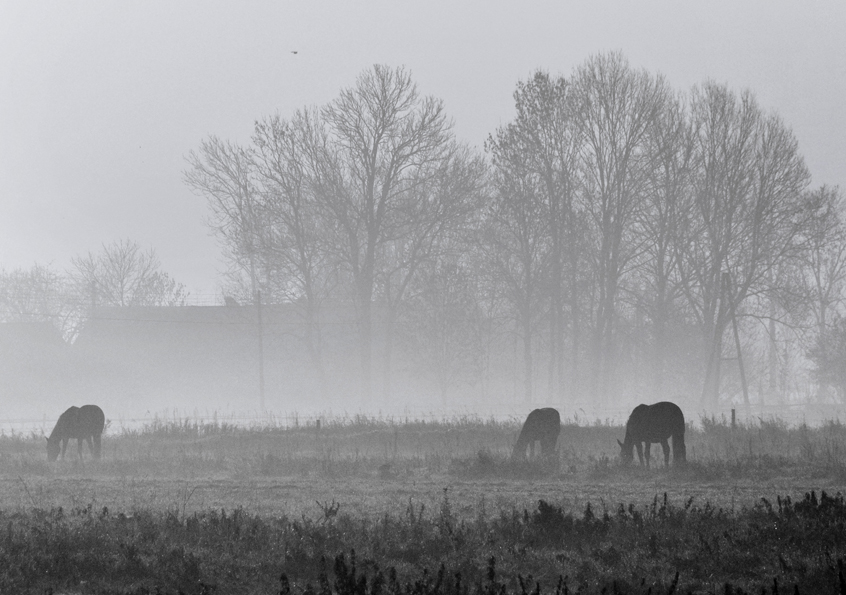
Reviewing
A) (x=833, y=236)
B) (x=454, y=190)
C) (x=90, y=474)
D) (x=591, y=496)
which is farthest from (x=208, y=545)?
(x=833, y=236)

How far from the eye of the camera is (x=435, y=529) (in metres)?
11.6

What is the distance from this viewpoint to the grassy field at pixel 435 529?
9359 mm

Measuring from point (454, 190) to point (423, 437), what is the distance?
84.8ft

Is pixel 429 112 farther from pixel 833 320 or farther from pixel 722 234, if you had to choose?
pixel 833 320

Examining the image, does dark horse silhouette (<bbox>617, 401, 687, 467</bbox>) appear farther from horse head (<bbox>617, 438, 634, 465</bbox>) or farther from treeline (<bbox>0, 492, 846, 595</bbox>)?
treeline (<bbox>0, 492, 846, 595</bbox>)

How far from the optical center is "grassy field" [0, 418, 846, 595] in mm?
9359

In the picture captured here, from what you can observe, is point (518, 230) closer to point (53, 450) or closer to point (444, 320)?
point (444, 320)

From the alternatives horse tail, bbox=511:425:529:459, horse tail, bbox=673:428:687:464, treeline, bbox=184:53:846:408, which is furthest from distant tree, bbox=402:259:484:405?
horse tail, bbox=673:428:687:464

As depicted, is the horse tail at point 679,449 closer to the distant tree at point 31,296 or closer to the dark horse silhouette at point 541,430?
the dark horse silhouette at point 541,430

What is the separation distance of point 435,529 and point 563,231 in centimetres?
3856

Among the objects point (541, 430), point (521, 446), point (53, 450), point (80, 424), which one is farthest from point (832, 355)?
point (53, 450)

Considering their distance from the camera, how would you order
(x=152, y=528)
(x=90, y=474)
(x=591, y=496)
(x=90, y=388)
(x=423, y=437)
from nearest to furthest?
(x=152, y=528)
(x=591, y=496)
(x=90, y=474)
(x=423, y=437)
(x=90, y=388)

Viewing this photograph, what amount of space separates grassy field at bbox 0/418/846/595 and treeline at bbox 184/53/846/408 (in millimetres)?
28621

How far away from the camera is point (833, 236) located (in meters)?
49.7
